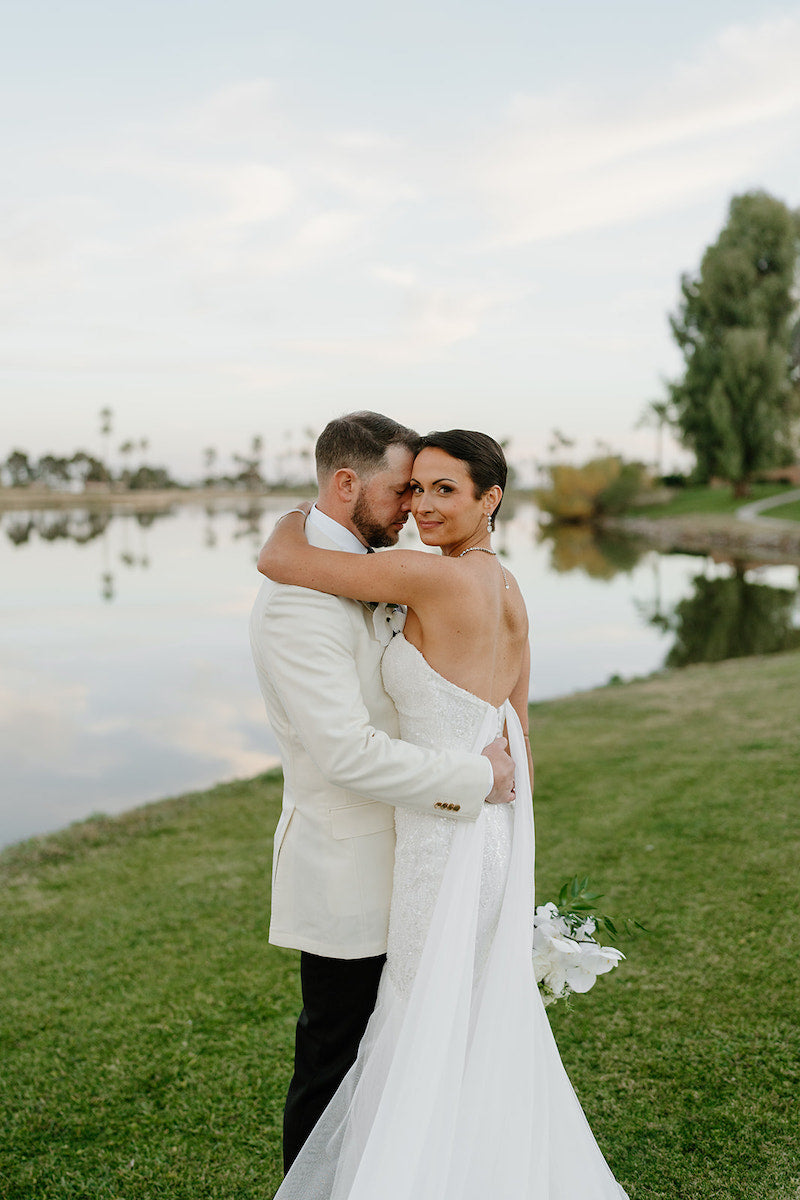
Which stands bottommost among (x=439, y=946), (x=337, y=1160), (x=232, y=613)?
(x=232, y=613)

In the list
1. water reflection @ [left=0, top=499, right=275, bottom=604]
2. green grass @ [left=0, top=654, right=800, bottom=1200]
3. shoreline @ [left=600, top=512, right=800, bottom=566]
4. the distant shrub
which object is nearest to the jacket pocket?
green grass @ [left=0, top=654, right=800, bottom=1200]

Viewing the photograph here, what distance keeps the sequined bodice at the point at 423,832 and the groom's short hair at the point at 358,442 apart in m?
0.49

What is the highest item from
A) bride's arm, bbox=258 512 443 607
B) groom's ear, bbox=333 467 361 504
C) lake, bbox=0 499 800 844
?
groom's ear, bbox=333 467 361 504

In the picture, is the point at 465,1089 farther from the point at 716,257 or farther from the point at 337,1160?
the point at 716,257

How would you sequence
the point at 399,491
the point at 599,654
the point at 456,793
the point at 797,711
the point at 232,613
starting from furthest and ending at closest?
the point at 232,613, the point at 599,654, the point at 797,711, the point at 399,491, the point at 456,793

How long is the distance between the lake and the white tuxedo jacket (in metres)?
7.11

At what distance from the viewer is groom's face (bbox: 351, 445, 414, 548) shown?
2500 mm

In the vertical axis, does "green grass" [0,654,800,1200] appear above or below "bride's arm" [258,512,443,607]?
below

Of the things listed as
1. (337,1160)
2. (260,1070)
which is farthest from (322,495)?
(260,1070)

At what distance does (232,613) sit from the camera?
77.2 feet

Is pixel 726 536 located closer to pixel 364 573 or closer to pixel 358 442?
pixel 358 442

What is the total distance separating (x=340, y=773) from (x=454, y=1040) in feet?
2.55

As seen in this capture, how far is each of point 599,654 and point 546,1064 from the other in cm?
1515

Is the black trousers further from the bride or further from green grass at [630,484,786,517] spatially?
green grass at [630,484,786,517]
